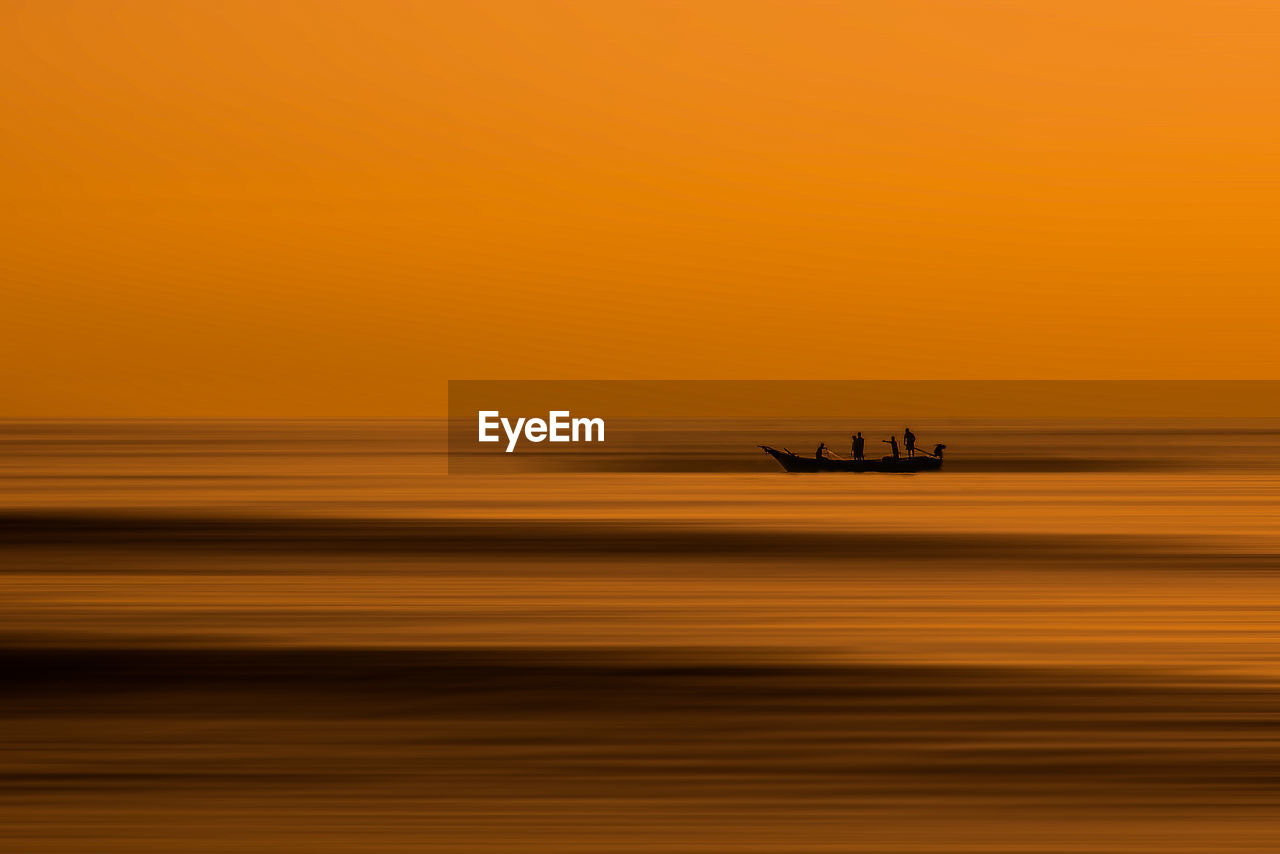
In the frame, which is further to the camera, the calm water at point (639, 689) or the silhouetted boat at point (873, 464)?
the silhouetted boat at point (873, 464)

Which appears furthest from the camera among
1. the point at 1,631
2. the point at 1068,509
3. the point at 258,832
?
the point at 1068,509

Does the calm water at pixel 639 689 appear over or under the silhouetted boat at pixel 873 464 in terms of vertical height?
under

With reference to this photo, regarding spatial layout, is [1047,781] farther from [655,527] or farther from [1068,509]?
[1068,509]

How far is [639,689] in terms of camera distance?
973 inches

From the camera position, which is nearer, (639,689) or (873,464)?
(639,689)

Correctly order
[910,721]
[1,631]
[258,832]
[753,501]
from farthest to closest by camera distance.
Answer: [753,501], [1,631], [910,721], [258,832]

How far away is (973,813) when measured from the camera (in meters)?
17.8

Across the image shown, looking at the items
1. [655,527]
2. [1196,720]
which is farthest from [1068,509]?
[1196,720]

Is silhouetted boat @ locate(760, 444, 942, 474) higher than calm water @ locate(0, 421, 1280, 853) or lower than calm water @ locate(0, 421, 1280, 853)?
higher

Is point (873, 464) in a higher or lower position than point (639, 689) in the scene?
higher

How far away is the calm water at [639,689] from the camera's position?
17703mm

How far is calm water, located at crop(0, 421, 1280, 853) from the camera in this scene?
697 inches

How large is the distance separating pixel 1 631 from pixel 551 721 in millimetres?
13229

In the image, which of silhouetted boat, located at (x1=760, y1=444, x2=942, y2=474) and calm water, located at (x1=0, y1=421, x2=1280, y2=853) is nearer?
calm water, located at (x1=0, y1=421, x2=1280, y2=853)
